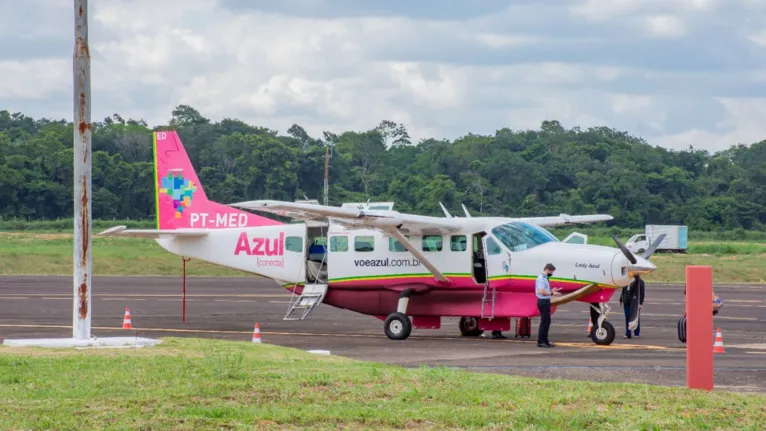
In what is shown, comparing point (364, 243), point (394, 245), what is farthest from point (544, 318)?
point (364, 243)

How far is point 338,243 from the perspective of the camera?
2339 centimetres

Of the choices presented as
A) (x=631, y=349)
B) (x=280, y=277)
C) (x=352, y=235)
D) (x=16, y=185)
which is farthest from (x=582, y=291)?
(x=16, y=185)

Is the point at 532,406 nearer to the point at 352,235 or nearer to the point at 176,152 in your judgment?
the point at 352,235

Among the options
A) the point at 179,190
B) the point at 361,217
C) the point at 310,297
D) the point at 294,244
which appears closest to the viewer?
the point at 361,217

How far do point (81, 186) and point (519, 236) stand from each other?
9.60 metres

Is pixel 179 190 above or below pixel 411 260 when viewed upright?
above

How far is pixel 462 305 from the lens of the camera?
2233 centimetres

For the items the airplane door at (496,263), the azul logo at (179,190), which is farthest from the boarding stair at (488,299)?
the azul logo at (179,190)

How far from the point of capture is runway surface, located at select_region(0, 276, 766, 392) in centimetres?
1609

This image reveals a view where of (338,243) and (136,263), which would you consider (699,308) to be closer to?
(338,243)

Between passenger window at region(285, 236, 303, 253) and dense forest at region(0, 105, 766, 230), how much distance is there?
43970mm

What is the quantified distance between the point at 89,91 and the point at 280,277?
371 inches

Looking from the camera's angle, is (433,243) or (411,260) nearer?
(433,243)

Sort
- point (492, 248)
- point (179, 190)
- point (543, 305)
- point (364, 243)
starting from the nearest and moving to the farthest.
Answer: point (543, 305), point (492, 248), point (364, 243), point (179, 190)
